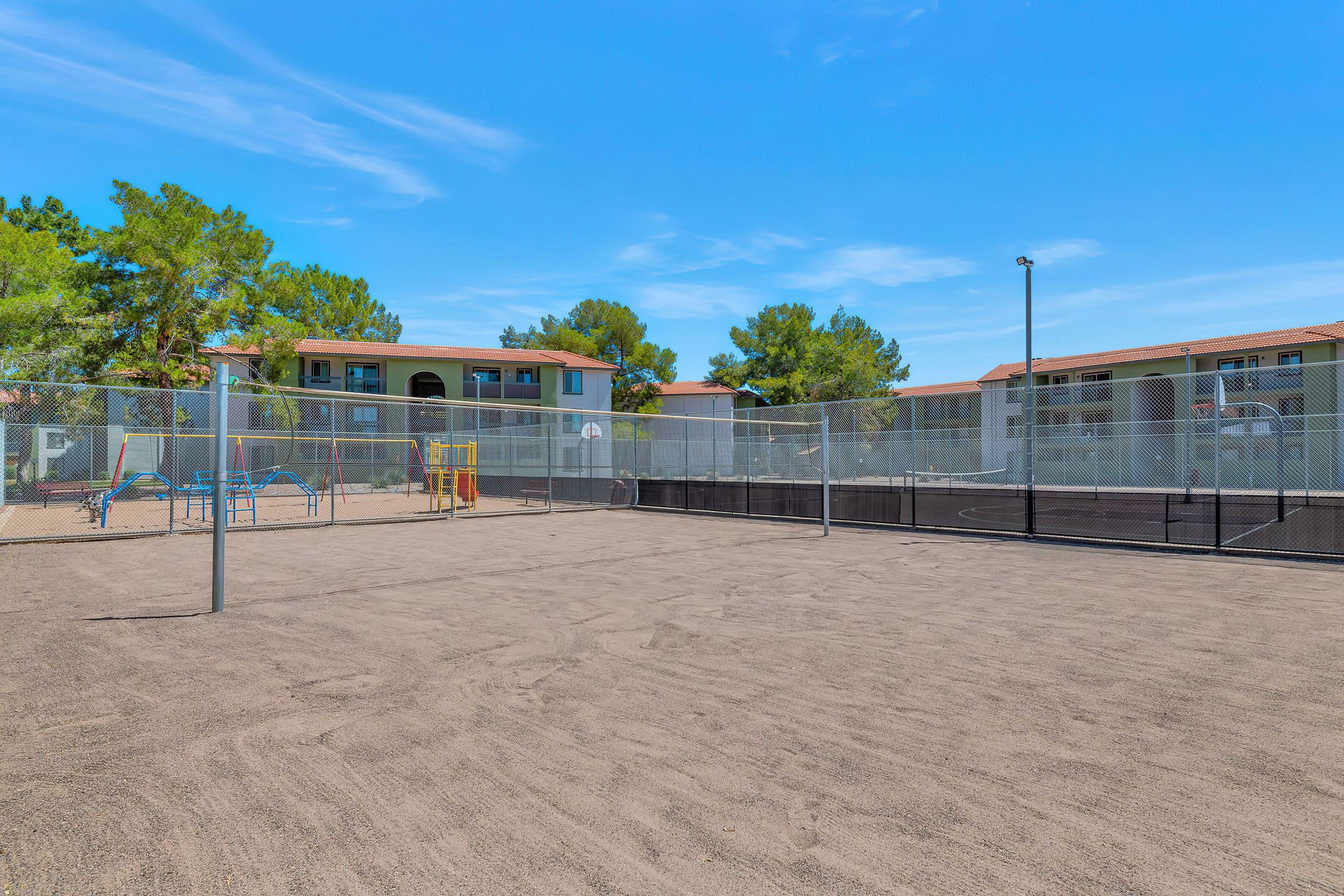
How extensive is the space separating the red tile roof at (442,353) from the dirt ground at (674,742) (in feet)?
115

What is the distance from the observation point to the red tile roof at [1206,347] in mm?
37469

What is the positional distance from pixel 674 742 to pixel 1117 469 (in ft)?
76.1

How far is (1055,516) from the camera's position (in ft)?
54.9

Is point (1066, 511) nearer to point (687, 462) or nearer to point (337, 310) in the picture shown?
point (687, 462)

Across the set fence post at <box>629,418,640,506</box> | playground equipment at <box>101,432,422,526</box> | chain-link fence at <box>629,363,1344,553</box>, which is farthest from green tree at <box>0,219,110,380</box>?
chain-link fence at <box>629,363,1344,553</box>

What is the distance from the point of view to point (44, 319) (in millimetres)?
22281

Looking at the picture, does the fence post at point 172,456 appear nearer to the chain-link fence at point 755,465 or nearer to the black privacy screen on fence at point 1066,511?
the chain-link fence at point 755,465

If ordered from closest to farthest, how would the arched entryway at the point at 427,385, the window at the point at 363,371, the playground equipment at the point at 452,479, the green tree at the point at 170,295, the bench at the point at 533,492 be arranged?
the playground equipment at the point at 452,479, the bench at the point at 533,492, the green tree at the point at 170,295, the window at the point at 363,371, the arched entryway at the point at 427,385

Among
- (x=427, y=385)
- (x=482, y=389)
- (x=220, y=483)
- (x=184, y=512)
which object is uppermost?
(x=427, y=385)

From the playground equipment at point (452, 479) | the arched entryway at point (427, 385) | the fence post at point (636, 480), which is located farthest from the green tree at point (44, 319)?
the arched entryway at point (427, 385)

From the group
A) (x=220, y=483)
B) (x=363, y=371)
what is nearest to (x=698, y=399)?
(x=363, y=371)

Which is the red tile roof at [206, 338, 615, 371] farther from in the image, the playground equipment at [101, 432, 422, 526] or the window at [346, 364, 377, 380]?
the playground equipment at [101, 432, 422, 526]

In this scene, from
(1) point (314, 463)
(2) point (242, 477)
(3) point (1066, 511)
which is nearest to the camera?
(3) point (1066, 511)

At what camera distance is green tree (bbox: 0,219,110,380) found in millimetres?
21391
